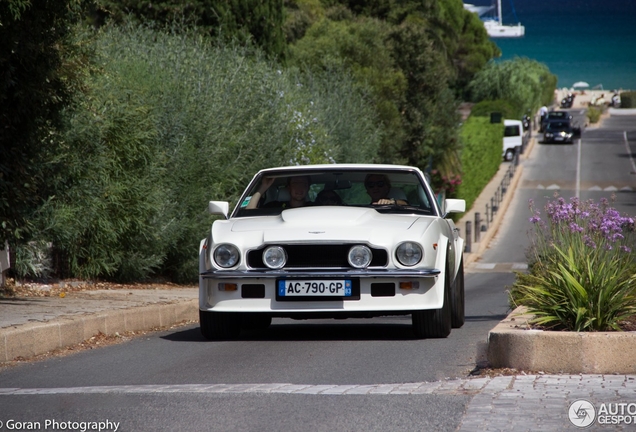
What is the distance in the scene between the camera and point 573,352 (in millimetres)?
7090

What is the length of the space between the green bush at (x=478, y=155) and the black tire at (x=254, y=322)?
43914mm

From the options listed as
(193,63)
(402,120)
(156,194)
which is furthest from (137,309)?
(402,120)

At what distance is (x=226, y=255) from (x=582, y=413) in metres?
4.54

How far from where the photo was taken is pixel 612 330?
7.56 metres

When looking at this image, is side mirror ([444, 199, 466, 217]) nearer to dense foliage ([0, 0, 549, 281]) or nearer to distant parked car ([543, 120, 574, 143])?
dense foliage ([0, 0, 549, 281])

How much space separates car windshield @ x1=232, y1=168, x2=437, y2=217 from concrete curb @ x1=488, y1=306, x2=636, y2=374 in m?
3.77

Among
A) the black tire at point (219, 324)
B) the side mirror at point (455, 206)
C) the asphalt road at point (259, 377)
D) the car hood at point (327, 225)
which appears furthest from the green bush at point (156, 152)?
the side mirror at point (455, 206)

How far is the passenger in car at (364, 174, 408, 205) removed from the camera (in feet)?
36.2

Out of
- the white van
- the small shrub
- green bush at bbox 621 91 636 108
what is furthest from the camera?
green bush at bbox 621 91 636 108

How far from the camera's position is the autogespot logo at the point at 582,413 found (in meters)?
5.62

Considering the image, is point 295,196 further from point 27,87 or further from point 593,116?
point 593,116

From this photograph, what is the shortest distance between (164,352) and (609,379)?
4136mm

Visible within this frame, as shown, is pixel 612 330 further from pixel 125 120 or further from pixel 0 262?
pixel 125 120

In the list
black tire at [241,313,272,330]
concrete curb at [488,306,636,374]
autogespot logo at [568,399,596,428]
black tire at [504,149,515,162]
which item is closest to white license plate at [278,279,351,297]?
black tire at [241,313,272,330]
